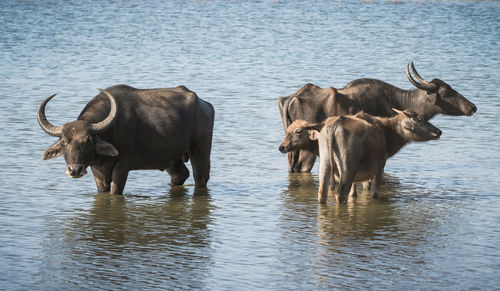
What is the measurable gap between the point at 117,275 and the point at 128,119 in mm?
3309

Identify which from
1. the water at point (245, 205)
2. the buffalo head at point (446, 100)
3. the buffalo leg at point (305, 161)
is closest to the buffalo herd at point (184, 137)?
the water at point (245, 205)

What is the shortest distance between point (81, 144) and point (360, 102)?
168 inches

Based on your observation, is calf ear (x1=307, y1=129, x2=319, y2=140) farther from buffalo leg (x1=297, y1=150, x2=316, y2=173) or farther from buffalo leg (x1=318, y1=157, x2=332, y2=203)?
buffalo leg (x1=297, y1=150, x2=316, y2=173)

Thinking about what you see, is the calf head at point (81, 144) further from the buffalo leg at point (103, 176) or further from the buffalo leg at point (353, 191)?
the buffalo leg at point (353, 191)

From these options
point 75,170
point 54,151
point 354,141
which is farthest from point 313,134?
point 54,151

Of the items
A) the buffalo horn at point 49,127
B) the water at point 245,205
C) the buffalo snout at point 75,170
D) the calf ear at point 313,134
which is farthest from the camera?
the calf ear at point 313,134

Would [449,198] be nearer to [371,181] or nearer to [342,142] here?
[371,181]

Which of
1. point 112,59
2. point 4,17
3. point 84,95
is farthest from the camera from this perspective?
point 4,17

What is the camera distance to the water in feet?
28.2

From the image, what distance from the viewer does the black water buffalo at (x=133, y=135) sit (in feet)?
35.9

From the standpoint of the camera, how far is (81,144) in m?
10.8

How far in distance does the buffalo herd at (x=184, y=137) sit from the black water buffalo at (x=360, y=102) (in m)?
0.03

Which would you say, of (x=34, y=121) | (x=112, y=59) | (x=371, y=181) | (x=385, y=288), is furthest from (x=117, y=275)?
(x=112, y=59)

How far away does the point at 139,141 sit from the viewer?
11.6 m
